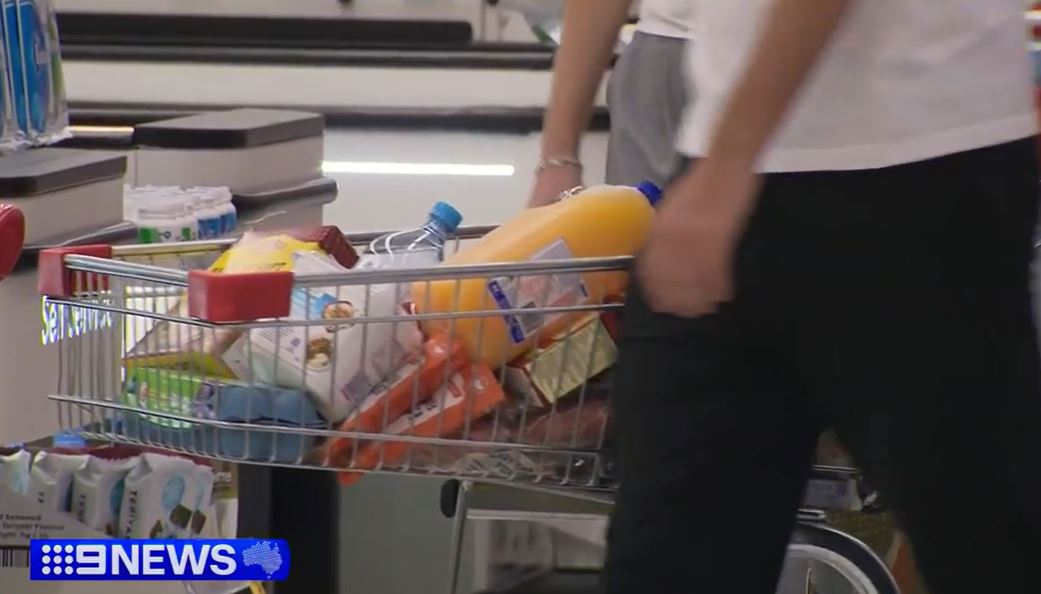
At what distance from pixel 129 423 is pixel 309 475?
0.44 meters

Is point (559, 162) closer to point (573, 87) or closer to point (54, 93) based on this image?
point (573, 87)

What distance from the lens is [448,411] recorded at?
3.62ft

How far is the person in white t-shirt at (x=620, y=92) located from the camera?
4.53ft

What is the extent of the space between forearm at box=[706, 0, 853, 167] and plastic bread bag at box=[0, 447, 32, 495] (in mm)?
1108

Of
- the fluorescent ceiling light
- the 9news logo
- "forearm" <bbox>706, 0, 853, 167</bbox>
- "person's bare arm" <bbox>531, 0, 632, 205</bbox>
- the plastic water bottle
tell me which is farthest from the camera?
the fluorescent ceiling light

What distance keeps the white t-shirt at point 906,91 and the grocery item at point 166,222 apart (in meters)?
1.21

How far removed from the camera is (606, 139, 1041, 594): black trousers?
2.76 feet

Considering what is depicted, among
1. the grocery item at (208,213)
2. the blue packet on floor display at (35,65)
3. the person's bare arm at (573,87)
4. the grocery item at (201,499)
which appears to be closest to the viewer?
the person's bare arm at (573,87)

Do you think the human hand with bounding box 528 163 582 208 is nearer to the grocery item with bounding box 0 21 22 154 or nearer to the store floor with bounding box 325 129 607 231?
the grocery item with bounding box 0 21 22 154


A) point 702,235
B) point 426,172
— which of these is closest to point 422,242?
point 702,235

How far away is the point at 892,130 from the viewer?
2.74ft

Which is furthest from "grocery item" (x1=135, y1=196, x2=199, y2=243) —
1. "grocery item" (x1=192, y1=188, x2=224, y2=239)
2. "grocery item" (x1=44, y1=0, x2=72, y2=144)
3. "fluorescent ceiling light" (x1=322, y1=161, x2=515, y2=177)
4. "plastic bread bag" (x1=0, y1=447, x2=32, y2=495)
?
"fluorescent ceiling light" (x1=322, y1=161, x2=515, y2=177)

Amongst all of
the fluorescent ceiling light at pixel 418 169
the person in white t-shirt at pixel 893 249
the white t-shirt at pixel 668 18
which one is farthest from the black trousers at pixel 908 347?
the fluorescent ceiling light at pixel 418 169

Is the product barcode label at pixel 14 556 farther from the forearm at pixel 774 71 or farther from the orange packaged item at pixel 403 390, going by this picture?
the forearm at pixel 774 71
